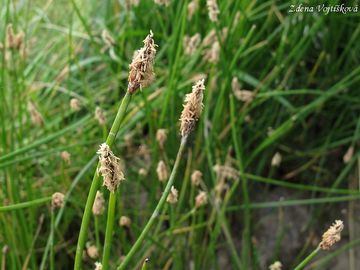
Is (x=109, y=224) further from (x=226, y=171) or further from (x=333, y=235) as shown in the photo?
(x=226, y=171)

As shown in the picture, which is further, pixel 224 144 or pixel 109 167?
pixel 224 144

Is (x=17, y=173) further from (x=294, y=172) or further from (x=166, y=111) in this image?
(x=294, y=172)

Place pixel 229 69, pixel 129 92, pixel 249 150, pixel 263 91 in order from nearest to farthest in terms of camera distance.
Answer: pixel 129 92, pixel 229 69, pixel 263 91, pixel 249 150

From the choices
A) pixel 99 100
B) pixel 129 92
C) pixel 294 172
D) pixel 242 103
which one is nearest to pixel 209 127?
pixel 242 103

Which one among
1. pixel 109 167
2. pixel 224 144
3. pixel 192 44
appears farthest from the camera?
pixel 224 144

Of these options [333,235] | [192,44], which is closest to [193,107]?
[333,235]

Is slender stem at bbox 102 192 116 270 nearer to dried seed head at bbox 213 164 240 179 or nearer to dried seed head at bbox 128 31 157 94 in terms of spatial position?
dried seed head at bbox 128 31 157 94
